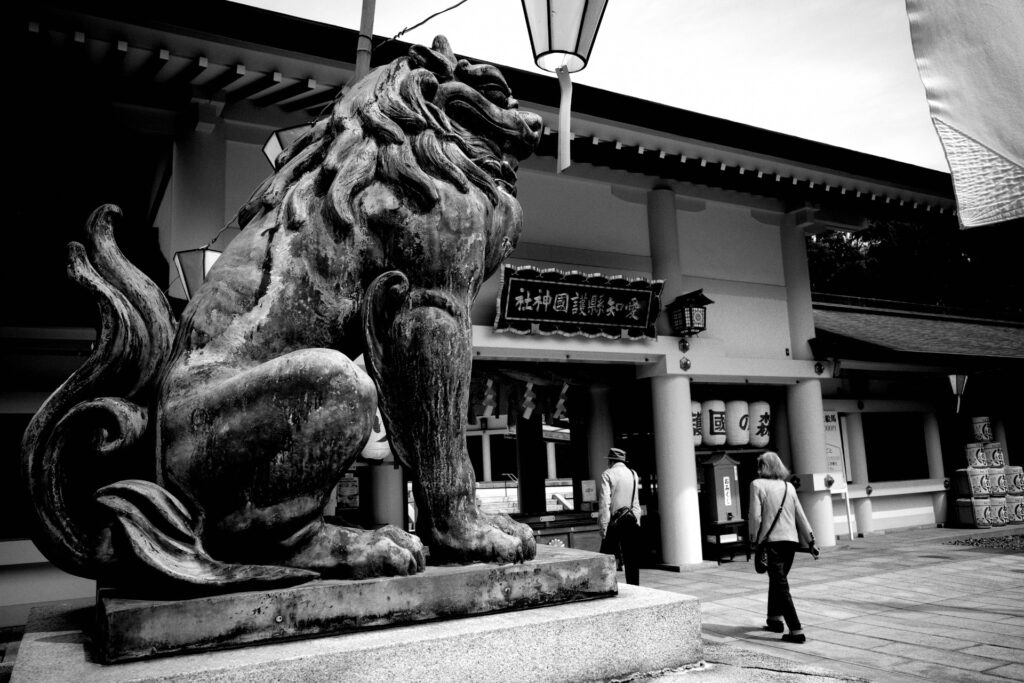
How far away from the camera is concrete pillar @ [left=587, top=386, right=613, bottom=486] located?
10859mm

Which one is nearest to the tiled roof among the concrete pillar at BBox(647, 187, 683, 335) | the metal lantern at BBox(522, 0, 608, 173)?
the concrete pillar at BBox(647, 187, 683, 335)

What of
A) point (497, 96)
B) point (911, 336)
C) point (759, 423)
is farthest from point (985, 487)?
point (497, 96)

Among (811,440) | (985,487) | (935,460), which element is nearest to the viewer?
(811,440)

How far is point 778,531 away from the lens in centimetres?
576

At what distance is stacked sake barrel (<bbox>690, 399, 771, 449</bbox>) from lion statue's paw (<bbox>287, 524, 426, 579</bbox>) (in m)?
8.83

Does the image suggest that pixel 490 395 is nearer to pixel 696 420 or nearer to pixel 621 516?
pixel 621 516

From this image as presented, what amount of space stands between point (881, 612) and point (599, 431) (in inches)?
200

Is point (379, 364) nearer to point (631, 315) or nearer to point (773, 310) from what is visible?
point (631, 315)

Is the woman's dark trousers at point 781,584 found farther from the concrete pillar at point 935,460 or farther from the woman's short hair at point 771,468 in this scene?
the concrete pillar at point 935,460

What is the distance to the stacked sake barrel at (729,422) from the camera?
10.2 meters

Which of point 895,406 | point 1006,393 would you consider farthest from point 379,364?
point 1006,393

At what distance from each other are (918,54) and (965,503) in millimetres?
14559

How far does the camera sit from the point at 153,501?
1509 mm

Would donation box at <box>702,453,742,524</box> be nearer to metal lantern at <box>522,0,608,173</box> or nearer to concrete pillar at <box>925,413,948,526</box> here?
concrete pillar at <box>925,413,948,526</box>
